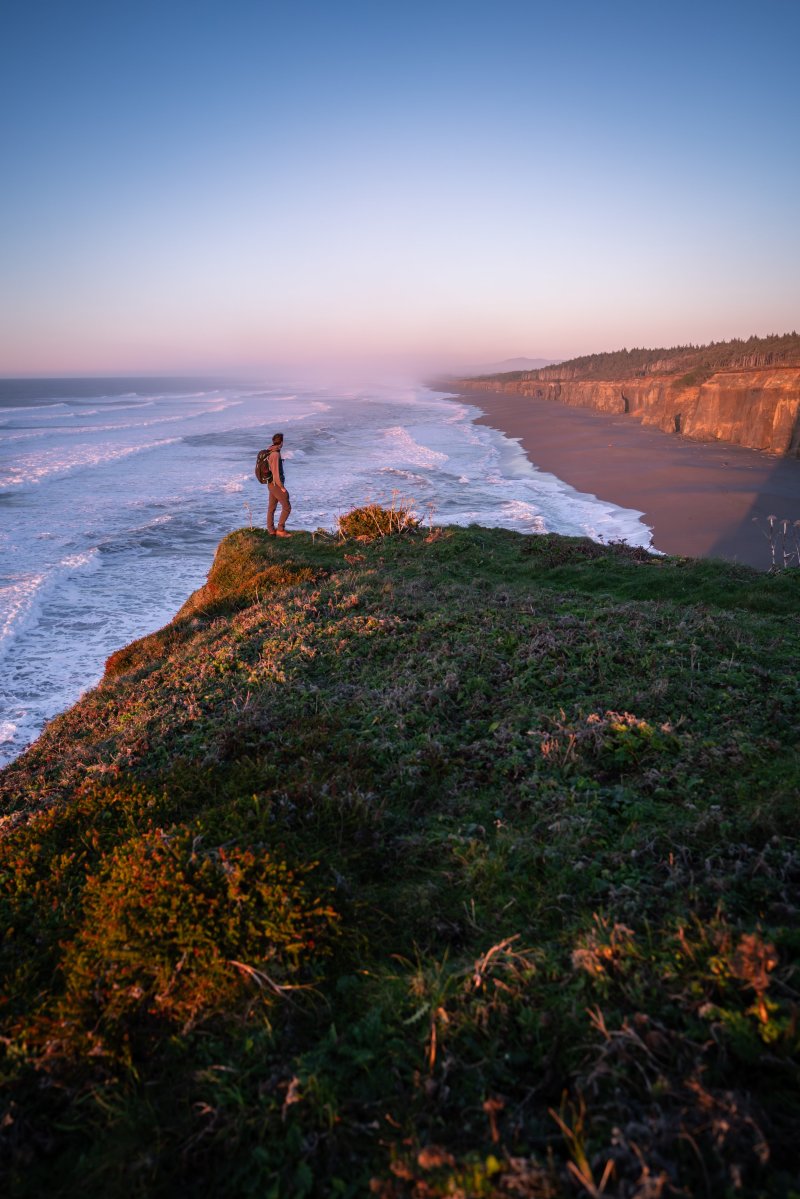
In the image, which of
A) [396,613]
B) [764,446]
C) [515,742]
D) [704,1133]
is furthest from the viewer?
[764,446]

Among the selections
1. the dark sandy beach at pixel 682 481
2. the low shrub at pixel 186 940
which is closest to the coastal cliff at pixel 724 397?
the dark sandy beach at pixel 682 481

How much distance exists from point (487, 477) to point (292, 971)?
31248 mm

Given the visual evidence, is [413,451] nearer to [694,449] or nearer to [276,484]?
[694,449]

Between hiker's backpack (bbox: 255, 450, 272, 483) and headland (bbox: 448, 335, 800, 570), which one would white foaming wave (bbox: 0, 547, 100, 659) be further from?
headland (bbox: 448, 335, 800, 570)

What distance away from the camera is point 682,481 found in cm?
2886

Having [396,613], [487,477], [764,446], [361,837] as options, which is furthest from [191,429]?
[361,837]

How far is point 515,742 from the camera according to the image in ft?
15.7

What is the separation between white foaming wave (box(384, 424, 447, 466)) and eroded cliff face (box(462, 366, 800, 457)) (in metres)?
19.8

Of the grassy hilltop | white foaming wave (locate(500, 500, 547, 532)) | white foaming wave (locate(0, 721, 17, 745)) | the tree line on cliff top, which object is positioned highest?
the tree line on cliff top

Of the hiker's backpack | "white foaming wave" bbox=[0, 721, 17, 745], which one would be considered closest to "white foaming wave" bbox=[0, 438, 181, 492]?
the hiker's backpack

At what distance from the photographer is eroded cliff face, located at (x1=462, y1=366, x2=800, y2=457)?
3578cm

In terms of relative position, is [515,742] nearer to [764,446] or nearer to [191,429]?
[764,446]


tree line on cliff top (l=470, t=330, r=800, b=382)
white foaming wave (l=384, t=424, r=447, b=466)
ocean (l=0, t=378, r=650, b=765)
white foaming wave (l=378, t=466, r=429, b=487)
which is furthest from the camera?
tree line on cliff top (l=470, t=330, r=800, b=382)

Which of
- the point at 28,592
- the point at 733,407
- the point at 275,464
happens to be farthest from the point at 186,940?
the point at 733,407
